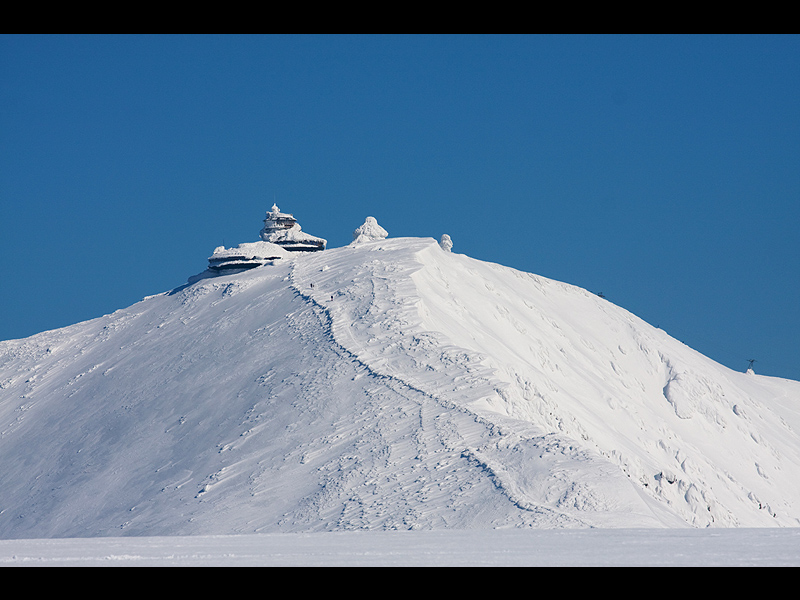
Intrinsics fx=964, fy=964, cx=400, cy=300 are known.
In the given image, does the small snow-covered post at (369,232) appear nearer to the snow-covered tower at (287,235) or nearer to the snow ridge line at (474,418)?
the snow-covered tower at (287,235)

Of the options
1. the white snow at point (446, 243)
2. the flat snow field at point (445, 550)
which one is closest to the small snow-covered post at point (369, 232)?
the white snow at point (446, 243)

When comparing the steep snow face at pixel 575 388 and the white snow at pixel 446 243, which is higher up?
the white snow at pixel 446 243

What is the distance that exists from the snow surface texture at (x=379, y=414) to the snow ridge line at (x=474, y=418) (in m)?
0.10

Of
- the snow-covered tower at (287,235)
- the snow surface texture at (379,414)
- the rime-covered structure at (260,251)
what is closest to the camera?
the snow surface texture at (379,414)

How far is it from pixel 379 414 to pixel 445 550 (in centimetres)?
2165

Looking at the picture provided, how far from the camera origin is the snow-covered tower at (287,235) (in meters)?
67.1

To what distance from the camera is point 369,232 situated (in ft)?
200

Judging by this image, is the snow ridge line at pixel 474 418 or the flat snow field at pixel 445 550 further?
the snow ridge line at pixel 474 418

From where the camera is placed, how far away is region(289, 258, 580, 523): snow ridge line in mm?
24125

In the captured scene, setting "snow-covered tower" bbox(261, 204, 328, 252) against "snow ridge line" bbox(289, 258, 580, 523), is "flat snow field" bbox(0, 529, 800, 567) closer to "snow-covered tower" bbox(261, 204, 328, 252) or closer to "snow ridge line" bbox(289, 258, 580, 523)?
"snow ridge line" bbox(289, 258, 580, 523)

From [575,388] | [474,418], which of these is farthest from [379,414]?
[575,388]

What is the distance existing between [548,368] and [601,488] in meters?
22.8

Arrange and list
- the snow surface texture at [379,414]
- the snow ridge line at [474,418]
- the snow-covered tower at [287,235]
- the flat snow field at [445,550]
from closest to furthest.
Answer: the flat snow field at [445,550] < the snow ridge line at [474,418] < the snow surface texture at [379,414] < the snow-covered tower at [287,235]
